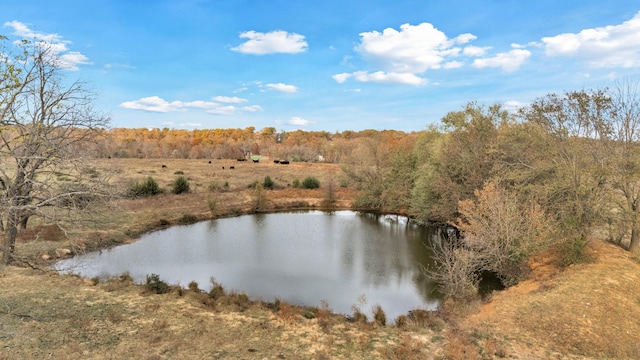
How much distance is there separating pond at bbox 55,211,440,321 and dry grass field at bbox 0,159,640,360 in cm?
167

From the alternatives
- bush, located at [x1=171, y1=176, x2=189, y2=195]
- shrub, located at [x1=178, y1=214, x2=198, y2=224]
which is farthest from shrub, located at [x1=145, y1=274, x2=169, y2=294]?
bush, located at [x1=171, y1=176, x2=189, y2=195]

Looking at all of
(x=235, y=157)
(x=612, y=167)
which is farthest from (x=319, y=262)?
(x=235, y=157)

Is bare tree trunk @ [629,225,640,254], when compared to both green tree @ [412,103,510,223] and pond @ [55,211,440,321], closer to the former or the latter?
green tree @ [412,103,510,223]

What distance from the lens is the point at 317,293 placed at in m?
16.8

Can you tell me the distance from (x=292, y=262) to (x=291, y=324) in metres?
9.08

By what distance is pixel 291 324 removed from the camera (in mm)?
12133

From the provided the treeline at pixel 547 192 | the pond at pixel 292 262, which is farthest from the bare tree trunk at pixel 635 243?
the pond at pixel 292 262

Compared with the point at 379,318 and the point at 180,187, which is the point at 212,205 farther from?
the point at 379,318

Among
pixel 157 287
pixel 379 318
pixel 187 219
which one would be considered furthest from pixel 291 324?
pixel 187 219

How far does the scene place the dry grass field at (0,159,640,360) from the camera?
10.1 meters

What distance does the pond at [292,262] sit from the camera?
16.8 metres

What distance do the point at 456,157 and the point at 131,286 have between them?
822 inches

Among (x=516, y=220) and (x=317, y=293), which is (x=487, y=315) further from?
(x=317, y=293)

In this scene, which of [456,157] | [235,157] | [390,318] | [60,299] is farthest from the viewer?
[235,157]
